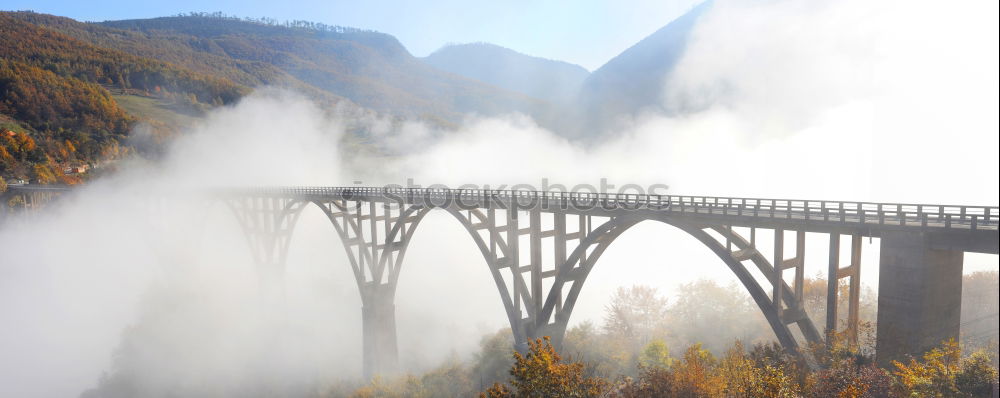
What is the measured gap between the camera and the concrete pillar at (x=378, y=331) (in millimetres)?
38656

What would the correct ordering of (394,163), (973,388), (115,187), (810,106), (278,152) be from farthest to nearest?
(810,106) < (394,163) < (278,152) < (115,187) < (973,388)

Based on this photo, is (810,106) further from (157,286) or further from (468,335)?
(157,286)

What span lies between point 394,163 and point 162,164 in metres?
53.7

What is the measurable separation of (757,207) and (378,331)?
2907cm

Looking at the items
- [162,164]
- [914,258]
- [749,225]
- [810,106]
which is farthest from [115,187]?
[810,106]

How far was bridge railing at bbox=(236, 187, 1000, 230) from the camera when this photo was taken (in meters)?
15.9

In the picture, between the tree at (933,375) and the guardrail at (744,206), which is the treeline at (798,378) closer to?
the tree at (933,375)

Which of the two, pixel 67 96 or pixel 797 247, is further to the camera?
pixel 67 96

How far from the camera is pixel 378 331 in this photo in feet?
130

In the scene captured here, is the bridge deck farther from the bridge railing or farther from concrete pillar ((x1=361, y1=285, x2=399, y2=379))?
concrete pillar ((x1=361, y1=285, x2=399, y2=379))

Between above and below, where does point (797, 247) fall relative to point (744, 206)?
below

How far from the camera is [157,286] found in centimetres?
6431

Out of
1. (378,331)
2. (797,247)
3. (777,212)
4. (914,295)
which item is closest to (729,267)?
(777,212)

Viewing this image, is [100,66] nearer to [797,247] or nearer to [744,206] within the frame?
[744,206]
